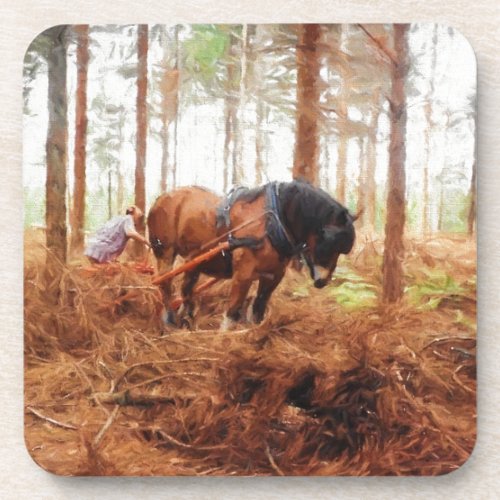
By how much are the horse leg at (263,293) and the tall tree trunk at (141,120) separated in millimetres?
273

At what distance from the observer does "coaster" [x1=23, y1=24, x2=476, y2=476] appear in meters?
1.57

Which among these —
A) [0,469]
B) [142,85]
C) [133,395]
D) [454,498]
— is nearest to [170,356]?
[133,395]

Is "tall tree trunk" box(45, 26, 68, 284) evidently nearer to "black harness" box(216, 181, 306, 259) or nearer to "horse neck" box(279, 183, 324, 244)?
"black harness" box(216, 181, 306, 259)

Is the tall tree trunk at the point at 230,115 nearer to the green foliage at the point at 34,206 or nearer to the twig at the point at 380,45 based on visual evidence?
the twig at the point at 380,45

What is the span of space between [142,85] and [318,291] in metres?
0.59

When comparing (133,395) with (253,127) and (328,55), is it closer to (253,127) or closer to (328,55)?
(253,127)

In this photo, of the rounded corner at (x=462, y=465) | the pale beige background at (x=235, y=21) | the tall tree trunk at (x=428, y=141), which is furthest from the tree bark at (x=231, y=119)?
the rounded corner at (x=462, y=465)

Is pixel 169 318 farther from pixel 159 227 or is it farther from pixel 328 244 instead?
pixel 328 244

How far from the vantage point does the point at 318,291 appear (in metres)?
1.58

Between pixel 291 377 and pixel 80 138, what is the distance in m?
0.69

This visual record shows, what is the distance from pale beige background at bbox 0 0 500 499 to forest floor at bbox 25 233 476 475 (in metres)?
0.05

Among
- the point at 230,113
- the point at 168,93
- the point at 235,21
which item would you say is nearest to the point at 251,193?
the point at 230,113

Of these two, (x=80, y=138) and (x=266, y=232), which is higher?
(x=80, y=138)

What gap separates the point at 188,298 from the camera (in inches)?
62.6
